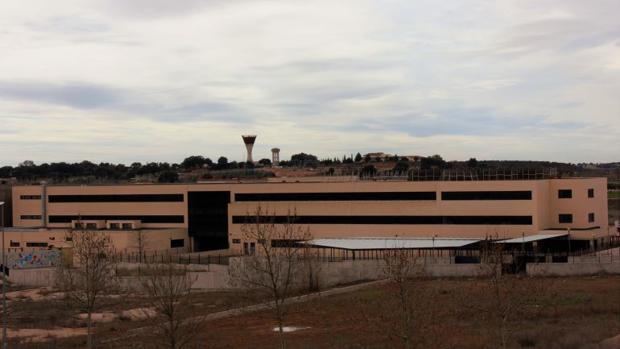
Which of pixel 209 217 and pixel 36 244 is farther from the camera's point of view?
pixel 36 244

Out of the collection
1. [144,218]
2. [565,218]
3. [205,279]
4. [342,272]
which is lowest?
[205,279]

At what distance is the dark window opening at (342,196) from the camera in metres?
80.4

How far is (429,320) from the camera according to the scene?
4212 cm

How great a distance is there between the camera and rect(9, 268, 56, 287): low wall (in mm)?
83000

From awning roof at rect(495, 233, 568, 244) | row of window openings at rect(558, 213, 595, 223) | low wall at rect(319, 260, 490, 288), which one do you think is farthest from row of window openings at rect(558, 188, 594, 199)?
low wall at rect(319, 260, 490, 288)

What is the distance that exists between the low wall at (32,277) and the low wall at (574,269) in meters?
50.6

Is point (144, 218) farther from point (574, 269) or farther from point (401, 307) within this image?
point (401, 307)

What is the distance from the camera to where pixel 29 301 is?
69.9m

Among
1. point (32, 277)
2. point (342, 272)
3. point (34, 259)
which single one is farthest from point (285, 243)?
point (34, 259)

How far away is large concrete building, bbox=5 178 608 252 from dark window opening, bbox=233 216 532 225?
0.10 metres

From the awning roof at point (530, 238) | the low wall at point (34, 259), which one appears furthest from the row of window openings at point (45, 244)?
the awning roof at point (530, 238)

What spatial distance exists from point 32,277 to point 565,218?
5740 centimetres

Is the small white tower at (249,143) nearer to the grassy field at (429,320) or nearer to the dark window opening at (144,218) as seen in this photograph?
the dark window opening at (144,218)

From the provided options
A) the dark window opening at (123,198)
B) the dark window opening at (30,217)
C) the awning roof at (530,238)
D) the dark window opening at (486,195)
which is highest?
the dark window opening at (486,195)
